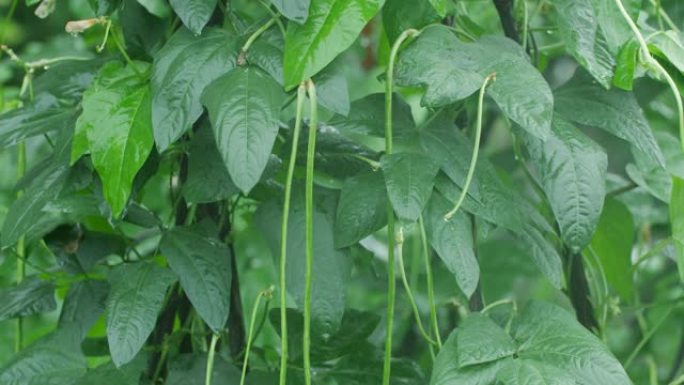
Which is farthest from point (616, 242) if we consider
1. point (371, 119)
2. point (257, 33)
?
point (257, 33)

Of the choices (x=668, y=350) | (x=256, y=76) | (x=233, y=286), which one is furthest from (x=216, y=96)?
(x=668, y=350)

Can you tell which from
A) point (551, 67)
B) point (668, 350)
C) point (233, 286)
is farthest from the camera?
point (668, 350)

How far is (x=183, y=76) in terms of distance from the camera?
83 centimetres

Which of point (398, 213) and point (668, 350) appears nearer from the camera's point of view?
point (398, 213)

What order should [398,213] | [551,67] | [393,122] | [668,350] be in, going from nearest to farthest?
[398,213] → [393,122] → [551,67] → [668,350]

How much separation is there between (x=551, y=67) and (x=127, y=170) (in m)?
0.87

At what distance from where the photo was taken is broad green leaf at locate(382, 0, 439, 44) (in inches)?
34.4

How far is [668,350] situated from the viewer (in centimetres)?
202

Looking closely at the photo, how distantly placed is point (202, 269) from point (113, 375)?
0.11 metres

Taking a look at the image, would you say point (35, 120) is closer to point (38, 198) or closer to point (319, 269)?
point (38, 198)

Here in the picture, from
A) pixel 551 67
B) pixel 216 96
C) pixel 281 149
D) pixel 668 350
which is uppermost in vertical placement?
pixel 216 96

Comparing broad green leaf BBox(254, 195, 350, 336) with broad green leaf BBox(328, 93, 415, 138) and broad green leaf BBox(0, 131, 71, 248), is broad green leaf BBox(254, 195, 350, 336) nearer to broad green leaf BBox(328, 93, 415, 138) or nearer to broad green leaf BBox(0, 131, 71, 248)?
broad green leaf BBox(328, 93, 415, 138)

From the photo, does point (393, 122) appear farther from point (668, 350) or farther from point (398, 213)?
point (668, 350)

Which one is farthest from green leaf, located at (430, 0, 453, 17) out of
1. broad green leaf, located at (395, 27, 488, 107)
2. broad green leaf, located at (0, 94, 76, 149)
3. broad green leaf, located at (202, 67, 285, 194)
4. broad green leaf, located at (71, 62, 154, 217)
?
broad green leaf, located at (0, 94, 76, 149)
